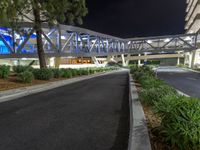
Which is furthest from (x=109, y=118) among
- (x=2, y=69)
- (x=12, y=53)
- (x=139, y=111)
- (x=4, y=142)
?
(x=12, y=53)

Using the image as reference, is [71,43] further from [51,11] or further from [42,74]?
[42,74]

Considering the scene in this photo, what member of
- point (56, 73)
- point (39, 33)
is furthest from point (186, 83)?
point (39, 33)

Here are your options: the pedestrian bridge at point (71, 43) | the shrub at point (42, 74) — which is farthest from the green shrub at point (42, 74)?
the pedestrian bridge at point (71, 43)

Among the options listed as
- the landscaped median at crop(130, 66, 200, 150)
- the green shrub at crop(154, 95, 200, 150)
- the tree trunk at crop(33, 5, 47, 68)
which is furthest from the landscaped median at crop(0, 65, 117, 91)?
the green shrub at crop(154, 95, 200, 150)

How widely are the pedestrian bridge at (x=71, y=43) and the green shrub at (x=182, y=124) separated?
1750 cm

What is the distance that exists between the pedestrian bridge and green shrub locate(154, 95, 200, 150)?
17.5 m

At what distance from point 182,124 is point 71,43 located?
40788 millimetres

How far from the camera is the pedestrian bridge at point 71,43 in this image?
102 ft

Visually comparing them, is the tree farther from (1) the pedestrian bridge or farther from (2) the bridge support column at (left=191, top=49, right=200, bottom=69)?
(2) the bridge support column at (left=191, top=49, right=200, bottom=69)

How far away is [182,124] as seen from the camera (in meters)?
3.79

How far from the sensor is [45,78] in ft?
60.8

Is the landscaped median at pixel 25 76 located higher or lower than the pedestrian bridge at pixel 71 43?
lower

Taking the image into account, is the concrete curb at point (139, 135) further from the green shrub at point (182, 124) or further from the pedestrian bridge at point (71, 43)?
the pedestrian bridge at point (71, 43)

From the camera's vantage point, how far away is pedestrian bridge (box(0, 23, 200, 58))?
31.0 m
